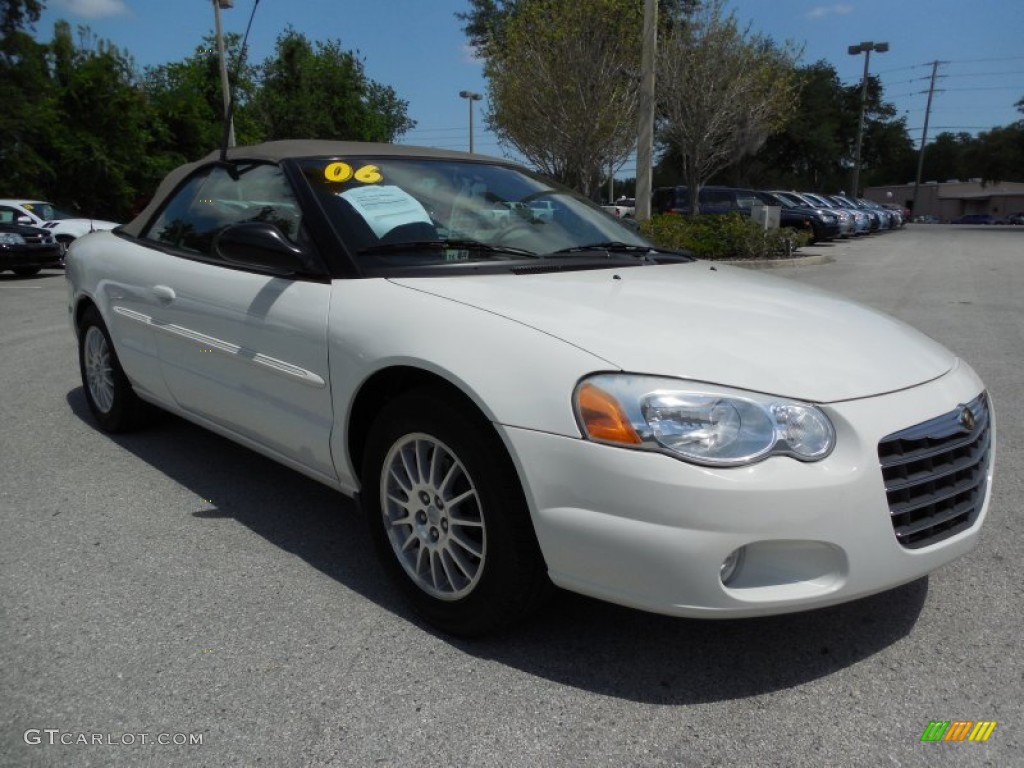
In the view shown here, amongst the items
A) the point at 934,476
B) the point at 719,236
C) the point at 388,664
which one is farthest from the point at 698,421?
the point at 719,236

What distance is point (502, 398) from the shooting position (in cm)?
221

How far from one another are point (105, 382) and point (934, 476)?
160 inches

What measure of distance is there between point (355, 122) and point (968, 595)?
35.1 m

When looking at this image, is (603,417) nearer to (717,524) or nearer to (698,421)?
(698,421)

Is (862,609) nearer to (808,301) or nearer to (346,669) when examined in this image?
(808,301)

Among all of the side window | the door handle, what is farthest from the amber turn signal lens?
the door handle

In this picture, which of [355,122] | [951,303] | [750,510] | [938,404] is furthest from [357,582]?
[355,122]

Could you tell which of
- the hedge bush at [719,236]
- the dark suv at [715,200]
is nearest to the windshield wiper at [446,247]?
the hedge bush at [719,236]

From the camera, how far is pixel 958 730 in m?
2.08

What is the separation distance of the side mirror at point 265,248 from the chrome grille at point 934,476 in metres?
1.95

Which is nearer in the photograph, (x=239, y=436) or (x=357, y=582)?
(x=357, y=582)

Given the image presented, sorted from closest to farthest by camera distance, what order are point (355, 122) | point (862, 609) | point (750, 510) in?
point (750, 510)
point (862, 609)
point (355, 122)

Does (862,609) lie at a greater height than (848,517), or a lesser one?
lesser

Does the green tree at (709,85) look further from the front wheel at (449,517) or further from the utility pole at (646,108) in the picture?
the front wheel at (449,517)
